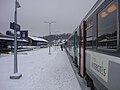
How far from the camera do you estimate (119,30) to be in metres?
3.46

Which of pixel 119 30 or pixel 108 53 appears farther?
pixel 108 53

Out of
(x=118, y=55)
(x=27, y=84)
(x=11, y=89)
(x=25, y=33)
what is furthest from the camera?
(x=25, y=33)

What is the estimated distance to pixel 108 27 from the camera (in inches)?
168

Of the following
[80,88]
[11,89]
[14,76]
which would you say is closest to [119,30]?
[80,88]

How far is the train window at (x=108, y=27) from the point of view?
378 cm

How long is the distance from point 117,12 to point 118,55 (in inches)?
28.9

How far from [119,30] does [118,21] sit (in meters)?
0.16


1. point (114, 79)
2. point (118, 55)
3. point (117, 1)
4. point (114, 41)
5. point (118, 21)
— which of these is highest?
point (117, 1)

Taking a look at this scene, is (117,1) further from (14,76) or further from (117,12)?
(14,76)

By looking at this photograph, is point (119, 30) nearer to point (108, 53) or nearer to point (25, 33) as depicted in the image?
point (108, 53)

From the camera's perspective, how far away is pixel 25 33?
42.2ft

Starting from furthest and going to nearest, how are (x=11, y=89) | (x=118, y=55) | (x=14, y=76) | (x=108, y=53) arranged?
(x=14, y=76), (x=11, y=89), (x=108, y=53), (x=118, y=55)

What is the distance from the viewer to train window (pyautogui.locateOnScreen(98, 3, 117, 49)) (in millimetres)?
3782

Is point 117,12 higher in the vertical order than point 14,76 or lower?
higher
